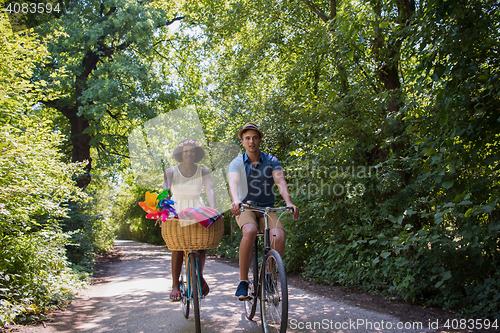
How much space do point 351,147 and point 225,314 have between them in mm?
3143

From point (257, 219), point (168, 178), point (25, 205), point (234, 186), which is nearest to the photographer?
point (234, 186)

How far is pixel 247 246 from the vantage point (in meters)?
3.69

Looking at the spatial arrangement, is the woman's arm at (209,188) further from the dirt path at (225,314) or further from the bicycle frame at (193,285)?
the dirt path at (225,314)

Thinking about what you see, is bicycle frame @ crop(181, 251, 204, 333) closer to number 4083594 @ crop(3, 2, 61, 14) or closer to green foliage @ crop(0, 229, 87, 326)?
green foliage @ crop(0, 229, 87, 326)

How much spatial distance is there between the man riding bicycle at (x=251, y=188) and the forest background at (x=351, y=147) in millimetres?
1360

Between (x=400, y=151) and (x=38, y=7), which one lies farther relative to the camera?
(x=38, y=7)

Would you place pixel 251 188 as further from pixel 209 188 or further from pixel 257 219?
pixel 209 188

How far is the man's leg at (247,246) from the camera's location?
3.65 m

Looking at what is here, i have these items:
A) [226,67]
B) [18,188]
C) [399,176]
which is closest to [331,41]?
[399,176]

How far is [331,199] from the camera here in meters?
6.54

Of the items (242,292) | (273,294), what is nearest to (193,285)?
(242,292)

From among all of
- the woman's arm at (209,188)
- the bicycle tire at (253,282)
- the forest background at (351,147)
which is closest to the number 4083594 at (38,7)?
the forest background at (351,147)

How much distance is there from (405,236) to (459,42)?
2.09 m

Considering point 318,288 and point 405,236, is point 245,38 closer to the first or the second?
point 318,288
